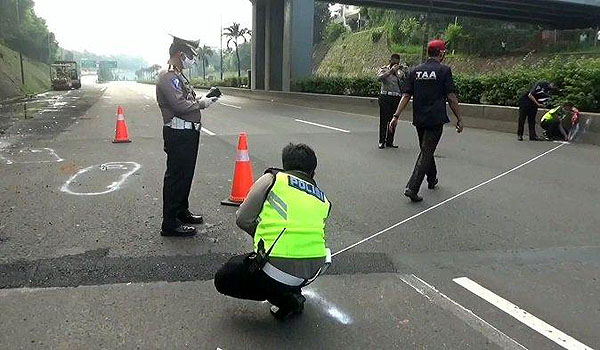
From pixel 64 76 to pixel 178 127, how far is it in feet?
206

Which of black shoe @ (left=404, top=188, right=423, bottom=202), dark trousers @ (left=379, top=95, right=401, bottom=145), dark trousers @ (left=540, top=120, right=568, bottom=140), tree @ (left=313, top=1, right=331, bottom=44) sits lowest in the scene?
black shoe @ (left=404, top=188, right=423, bottom=202)

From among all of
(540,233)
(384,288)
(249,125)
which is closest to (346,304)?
(384,288)

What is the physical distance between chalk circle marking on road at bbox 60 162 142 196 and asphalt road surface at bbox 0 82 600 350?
0.10ft

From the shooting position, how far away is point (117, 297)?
12.0 feet

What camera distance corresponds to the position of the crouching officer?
10.4 feet

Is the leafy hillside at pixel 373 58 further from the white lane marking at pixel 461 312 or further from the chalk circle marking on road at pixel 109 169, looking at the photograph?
the white lane marking at pixel 461 312

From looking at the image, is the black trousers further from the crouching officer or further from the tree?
the tree

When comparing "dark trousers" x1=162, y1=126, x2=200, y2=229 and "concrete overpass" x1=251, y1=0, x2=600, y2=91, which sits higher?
"concrete overpass" x1=251, y1=0, x2=600, y2=91

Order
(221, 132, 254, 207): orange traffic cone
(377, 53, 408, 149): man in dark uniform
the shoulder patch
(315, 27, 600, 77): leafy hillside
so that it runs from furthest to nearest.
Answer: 1. (315, 27, 600, 77): leafy hillside
2. (377, 53, 408, 149): man in dark uniform
3. (221, 132, 254, 207): orange traffic cone
4. the shoulder patch

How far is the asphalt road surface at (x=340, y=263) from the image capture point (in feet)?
10.6

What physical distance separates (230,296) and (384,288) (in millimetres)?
1145

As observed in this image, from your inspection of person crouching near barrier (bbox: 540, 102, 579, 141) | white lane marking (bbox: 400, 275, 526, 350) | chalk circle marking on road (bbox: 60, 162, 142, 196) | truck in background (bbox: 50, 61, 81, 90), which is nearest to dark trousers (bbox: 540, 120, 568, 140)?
person crouching near barrier (bbox: 540, 102, 579, 141)

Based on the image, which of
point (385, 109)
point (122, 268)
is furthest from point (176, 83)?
point (385, 109)

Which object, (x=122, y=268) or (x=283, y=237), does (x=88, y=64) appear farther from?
(x=283, y=237)
